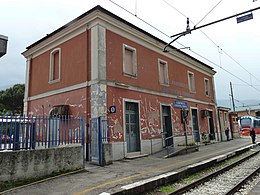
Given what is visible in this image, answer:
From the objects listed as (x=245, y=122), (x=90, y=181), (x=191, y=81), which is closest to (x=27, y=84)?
(x=90, y=181)

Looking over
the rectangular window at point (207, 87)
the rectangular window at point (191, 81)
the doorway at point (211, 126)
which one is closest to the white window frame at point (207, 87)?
the rectangular window at point (207, 87)

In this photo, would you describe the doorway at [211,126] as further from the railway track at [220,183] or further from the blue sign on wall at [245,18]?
the blue sign on wall at [245,18]

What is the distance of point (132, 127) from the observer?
11.8 meters

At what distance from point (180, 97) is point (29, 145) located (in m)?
12.0

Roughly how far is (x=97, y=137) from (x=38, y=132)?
2.57m

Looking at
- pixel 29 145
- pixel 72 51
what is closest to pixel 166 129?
pixel 72 51

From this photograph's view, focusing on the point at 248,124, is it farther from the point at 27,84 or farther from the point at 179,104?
the point at 27,84

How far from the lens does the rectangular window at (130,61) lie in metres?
12.3

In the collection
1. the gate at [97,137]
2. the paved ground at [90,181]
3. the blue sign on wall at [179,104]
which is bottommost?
the paved ground at [90,181]

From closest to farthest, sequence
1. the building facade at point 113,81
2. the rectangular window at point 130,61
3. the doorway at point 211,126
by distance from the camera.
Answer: the building facade at point 113,81 → the rectangular window at point 130,61 → the doorway at point 211,126

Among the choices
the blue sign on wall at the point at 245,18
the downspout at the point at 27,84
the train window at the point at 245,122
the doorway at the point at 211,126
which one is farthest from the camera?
the train window at the point at 245,122

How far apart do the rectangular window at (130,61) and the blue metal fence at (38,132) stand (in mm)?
5125

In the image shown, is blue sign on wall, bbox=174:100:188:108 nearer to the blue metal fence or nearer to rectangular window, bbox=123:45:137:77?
rectangular window, bbox=123:45:137:77

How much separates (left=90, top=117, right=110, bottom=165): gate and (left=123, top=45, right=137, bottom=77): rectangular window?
404 centimetres
